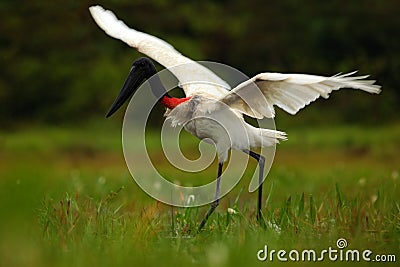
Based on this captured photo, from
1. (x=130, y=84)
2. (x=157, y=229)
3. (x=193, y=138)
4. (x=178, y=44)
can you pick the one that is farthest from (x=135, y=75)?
(x=178, y=44)

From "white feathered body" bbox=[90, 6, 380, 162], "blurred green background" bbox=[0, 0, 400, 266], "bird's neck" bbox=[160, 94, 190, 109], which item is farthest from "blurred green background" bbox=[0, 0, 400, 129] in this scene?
"bird's neck" bbox=[160, 94, 190, 109]

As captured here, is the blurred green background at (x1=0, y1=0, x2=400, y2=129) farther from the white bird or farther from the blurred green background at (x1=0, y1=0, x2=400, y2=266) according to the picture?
the white bird

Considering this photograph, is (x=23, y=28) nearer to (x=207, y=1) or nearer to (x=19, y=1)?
(x=19, y=1)

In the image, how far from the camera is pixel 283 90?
473 cm

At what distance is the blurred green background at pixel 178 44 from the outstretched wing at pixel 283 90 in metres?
11.3

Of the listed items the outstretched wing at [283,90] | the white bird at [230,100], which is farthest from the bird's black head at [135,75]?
the outstretched wing at [283,90]

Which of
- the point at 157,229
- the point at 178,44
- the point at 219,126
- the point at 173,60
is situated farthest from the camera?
the point at 178,44

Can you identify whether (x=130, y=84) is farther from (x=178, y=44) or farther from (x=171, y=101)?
(x=178, y=44)

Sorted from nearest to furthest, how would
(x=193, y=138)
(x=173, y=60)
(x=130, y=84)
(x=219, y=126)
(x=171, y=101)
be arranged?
1. (x=219, y=126)
2. (x=171, y=101)
3. (x=130, y=84)
4. (x=173, y=60)
5. (x=193, y=138)

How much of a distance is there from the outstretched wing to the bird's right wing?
49 centimetres

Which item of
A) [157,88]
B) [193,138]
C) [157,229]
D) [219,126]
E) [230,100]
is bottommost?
[157,229]

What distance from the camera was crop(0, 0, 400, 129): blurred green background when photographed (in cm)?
1756

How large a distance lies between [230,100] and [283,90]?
1.51 ft

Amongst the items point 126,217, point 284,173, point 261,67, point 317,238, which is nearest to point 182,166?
point 126,217
